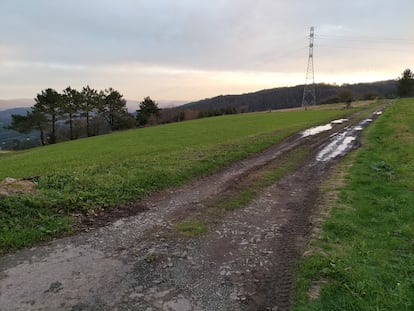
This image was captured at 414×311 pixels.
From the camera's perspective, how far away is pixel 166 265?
5.32 m

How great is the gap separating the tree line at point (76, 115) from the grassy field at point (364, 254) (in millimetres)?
62639

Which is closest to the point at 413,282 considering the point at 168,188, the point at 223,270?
the point at 223,270

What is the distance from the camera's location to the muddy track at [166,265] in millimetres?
4355

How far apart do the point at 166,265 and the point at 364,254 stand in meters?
3.50

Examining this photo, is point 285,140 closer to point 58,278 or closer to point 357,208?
point 357,208

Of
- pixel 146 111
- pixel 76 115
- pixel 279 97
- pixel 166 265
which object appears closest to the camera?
pixel 166 265

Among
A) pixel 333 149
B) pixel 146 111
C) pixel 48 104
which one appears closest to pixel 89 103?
pixel 48 104

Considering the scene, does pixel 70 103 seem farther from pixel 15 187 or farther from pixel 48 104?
pixel 15 187

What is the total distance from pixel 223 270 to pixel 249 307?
96 cm

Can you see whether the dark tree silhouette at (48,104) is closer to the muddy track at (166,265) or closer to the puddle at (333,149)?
the puddle at (333,149)

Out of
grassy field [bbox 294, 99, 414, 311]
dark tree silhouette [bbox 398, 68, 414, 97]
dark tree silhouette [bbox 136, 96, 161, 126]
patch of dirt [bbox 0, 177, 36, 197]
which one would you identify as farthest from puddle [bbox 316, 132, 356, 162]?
dark tree silhouette [bbox 398, 68, 414, 97]

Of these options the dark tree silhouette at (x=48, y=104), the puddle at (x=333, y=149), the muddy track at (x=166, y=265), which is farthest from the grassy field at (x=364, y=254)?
the dark tree silhouette at (x=48, y=104)

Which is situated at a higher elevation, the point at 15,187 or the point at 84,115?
the point at 84,115

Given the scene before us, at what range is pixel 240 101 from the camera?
150 metres
